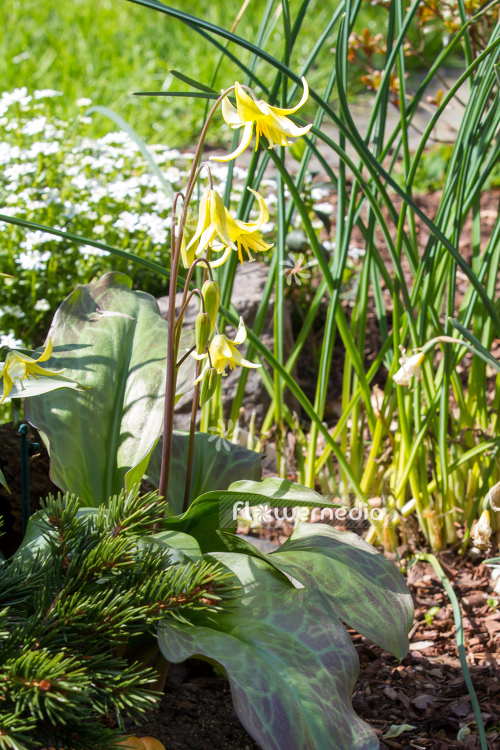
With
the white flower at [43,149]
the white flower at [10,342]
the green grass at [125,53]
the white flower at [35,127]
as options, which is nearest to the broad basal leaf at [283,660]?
the white flower at [10,342]

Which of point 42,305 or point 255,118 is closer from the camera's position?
point 255,118

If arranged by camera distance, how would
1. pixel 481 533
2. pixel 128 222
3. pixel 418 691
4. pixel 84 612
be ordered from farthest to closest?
1. pixel 128 222
2. pixel 418 691
3. pixel 481 533
4. pixel 84 612

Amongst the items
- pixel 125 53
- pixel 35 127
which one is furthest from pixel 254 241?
pixel 125 53

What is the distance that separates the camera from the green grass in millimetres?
4387

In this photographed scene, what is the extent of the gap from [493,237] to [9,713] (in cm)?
128

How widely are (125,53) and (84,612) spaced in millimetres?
5221

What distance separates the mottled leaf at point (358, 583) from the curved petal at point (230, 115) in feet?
2.18

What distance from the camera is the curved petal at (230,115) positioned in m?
0.85

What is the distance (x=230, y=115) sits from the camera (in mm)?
854

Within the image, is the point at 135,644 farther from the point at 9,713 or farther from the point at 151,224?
the point at 151,224

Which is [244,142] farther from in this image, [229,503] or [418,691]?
[418,691]

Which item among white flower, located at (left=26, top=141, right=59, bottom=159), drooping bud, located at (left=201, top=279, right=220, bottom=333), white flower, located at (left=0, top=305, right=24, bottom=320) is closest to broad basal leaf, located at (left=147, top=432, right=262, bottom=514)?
drooping bud, located at (left=201, top=279, right=220, bottom=333)

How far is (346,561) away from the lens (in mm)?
1139

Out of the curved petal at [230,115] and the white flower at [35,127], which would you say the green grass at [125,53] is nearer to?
the white flower at [35,127]
